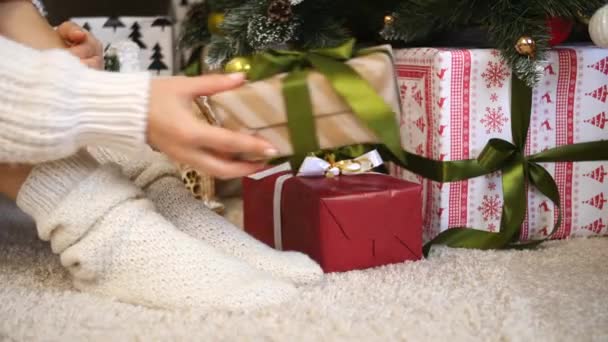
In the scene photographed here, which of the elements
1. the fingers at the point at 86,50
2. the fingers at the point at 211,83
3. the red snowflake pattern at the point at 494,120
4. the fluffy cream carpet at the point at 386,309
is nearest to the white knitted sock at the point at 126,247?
the fluffy cream carpet at the point at 386,309

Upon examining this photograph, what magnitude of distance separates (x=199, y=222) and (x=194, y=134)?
0.56ft

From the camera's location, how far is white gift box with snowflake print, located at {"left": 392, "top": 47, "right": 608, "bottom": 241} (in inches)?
33.4

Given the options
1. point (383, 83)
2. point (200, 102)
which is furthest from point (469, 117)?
point (200, 102)

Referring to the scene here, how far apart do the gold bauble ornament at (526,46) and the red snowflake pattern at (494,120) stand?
0.28ft

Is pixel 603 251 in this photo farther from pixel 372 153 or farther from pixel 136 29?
pixel 136 29

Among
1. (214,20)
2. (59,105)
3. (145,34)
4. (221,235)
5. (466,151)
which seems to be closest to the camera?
(59,105)

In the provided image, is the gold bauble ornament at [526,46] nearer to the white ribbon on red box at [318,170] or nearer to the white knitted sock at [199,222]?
the white ribbon on red box at [318,170]

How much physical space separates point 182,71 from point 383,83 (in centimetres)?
86

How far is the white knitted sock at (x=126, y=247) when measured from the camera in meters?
0.65

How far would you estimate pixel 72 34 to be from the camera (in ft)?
2.94

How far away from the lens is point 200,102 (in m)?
Answer: 0.77

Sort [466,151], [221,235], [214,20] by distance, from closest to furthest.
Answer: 1. [221,235]
2. [466,151]
3. [214,20]

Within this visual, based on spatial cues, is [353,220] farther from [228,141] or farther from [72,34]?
[72,34]

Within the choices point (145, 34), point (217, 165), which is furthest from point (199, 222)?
point (145, 34)
